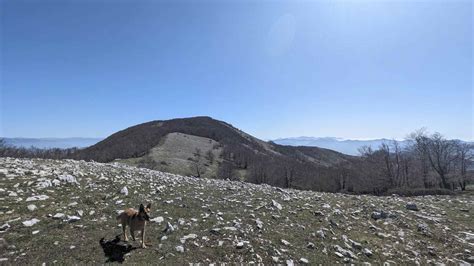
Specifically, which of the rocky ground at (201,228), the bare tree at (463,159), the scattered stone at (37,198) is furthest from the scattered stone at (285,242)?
the bare tree at (463,159)

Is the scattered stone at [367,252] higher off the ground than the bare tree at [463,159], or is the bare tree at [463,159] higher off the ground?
the bare tree at [463,159]

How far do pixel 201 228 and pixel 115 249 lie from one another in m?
3.04

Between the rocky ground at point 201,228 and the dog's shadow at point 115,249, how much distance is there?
0.10ft

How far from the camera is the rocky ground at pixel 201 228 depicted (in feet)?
24.4

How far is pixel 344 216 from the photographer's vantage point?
1259 centimetres

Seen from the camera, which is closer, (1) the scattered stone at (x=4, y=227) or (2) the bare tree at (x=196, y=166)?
(1) the scattered stone at (x=4, y=227)

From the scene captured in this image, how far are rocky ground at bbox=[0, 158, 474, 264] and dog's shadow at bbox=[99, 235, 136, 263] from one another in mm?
30

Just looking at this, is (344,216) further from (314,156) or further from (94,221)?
(314,156)

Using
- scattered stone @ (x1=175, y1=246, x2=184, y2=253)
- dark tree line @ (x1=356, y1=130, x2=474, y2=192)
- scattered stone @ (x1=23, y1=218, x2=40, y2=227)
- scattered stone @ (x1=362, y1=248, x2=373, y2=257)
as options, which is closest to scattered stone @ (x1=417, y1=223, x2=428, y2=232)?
scattered stone @ (x1=362, y1=248, x2=373, y2=257)

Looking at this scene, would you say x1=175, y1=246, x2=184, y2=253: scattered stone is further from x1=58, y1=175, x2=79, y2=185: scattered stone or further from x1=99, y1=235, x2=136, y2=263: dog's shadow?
x1=58, y1=175, x2=79, y2=185: scattered stone

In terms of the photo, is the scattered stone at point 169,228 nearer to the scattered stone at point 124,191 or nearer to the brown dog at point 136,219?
the brown dog at point 136,219

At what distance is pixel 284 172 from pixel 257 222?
306ft

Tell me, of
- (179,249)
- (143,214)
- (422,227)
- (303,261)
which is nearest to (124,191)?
(143,214)

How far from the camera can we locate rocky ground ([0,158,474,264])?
7.43 m
